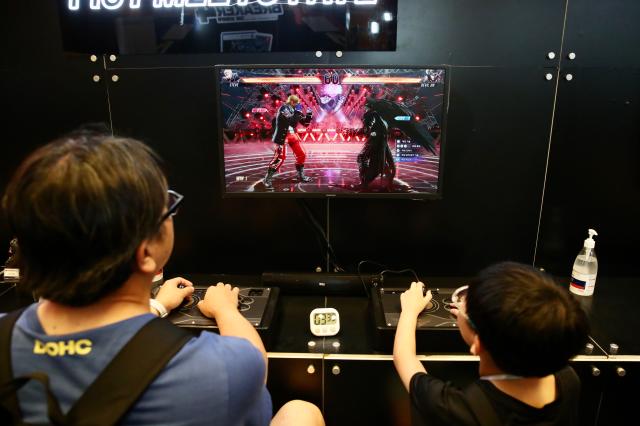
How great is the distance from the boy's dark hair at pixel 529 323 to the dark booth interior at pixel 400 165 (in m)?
0.58

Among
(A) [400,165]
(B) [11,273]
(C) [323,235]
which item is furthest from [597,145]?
(B) [11,273]

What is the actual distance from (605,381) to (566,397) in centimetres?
52

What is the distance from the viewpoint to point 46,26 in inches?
70.3

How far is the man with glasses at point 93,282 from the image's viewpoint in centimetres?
71

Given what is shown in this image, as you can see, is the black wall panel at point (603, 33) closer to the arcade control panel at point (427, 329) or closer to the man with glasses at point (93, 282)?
the arcade control panel at point (427, 329)

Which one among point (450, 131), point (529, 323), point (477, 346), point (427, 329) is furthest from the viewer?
point (450, 131)

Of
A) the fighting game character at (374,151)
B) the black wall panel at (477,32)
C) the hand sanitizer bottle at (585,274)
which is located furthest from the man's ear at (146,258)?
the hand sanitizer bottle at (585,274)

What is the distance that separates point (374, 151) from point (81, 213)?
1.12 metres

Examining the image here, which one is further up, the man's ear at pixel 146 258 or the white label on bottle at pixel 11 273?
the man's ear at pixel 146 258

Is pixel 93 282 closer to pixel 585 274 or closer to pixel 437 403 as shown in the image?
pixel 437 403

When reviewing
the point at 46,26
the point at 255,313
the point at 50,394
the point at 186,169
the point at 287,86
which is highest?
the point at 46,26

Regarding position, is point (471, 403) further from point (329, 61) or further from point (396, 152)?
point (329, 61)

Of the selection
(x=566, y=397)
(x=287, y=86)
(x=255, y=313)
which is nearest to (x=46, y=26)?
(x=287, y=86)

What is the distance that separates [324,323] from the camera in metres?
1.53
